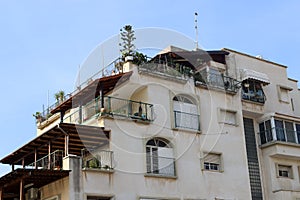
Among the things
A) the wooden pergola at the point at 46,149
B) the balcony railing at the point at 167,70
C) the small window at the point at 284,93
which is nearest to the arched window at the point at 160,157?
the wooden pergola at the point at 46,149

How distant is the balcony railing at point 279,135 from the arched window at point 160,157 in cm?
809

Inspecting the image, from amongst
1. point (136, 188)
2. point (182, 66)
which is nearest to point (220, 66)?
point (182, 66)

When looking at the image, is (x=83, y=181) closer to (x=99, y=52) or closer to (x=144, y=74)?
(x=144, y=74)

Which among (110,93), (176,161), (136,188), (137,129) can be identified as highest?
(110,93)

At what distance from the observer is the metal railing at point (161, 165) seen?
83.9ft

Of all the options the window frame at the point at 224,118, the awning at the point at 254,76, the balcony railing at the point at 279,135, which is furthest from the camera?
the awning at the point at 254,76

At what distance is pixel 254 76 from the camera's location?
32844mm

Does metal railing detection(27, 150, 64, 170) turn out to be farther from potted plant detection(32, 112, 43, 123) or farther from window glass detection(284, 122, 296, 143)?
window glass detection(284, 122, 296, 143)

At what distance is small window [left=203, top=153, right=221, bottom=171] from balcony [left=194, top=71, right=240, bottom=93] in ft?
14.4

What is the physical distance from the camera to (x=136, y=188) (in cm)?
2445

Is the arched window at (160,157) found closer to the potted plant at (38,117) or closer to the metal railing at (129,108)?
the metal railing at (129,108)

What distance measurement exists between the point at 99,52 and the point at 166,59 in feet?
14.0

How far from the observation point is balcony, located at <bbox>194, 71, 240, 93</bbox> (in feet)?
98.3

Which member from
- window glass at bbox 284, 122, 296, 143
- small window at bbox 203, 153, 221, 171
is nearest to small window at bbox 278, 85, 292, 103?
window glass at bbox 284, 122, 296, 143
